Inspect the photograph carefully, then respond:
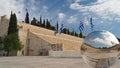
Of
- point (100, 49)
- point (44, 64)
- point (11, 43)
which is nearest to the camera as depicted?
point (100, 49)

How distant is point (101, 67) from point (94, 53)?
0.46 m

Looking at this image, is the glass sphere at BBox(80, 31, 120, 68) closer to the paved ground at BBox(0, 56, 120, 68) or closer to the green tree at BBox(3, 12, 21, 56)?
the paved ground at BBox(0, 56, 120, 68)

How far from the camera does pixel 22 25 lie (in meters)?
87.2

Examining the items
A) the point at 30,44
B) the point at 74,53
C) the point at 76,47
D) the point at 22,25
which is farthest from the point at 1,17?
the point at 74,53

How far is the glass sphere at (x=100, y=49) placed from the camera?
531 cm

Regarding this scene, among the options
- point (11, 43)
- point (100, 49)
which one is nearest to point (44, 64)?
point (100, 49)

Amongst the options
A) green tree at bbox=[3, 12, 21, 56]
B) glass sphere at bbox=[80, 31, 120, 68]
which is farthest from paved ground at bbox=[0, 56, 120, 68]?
green tree at bbox=[3, 12, 21, 56]

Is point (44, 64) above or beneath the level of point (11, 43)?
beneath

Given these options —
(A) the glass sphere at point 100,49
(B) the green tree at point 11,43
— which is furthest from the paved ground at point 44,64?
(B) the green tree at point 11,43

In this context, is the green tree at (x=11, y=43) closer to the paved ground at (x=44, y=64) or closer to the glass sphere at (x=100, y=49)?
the paved ground at (x=44, y=64)

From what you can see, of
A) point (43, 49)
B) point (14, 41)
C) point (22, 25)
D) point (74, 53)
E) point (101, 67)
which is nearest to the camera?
point (101, 67)

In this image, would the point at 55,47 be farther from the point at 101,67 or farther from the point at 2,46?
the point at 101,67

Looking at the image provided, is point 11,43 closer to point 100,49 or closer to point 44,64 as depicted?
point 44,64

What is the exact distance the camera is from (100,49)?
5.27 m
